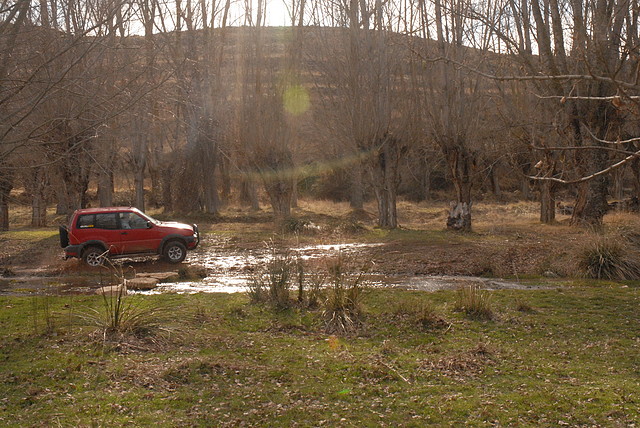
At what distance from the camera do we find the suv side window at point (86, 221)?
1783cm

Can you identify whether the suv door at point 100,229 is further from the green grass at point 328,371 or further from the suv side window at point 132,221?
the green grass at point 328,371

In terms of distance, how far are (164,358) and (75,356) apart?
3.44 ft

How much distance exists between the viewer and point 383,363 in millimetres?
7152

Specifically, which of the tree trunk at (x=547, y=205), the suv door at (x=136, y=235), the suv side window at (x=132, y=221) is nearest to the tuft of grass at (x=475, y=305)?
the suv door at (x=136, y=235)

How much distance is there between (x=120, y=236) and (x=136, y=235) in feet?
1.47

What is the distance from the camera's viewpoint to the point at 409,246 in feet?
68.9

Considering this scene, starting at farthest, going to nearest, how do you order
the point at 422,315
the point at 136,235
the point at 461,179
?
the point at 461,179 → the point at 136,235 → the point at 422,315

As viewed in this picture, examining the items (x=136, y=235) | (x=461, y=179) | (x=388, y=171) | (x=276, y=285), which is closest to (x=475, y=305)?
(x=276, y=285)

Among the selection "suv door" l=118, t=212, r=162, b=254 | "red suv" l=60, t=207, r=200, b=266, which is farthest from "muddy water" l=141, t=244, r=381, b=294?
"suv door" l=118, t=212, r=162, b=254

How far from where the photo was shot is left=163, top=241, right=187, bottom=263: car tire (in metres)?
18.5

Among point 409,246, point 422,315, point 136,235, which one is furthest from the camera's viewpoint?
point 409,246

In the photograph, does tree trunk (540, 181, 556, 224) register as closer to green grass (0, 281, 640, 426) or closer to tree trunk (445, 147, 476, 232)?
tree trunk (445, 147, 476, 232)

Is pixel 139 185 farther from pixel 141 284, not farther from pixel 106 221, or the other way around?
pixel 141 284

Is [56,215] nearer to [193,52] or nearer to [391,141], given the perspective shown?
[193,52]
